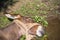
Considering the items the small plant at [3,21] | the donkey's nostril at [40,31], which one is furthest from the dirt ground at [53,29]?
the small plant at [3,21]

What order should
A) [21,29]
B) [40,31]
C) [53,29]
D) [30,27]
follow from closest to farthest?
[21,29] → [30,27] → [40,31] → [53,29]

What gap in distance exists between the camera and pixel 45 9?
6441 millimetres

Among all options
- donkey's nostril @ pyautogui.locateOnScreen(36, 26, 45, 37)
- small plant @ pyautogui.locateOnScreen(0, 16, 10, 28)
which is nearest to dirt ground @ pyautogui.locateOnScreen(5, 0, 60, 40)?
donkey's nostril @ pyautogui.locateOnScreen(36, 26, 45, 37)

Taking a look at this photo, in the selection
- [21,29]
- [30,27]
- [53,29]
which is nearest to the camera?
[21,29]

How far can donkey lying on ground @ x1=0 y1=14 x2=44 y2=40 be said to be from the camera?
5.21 meters

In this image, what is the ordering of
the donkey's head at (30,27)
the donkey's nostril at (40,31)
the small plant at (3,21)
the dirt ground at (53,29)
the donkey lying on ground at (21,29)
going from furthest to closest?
the small plant at (3,21) → the dirt ground at (53,29) → the donkey's nostril at (40,31) → the donkey's head at (30,27) → the donkey lying on ground at (21,29)

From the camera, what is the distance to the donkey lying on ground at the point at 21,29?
5211mm

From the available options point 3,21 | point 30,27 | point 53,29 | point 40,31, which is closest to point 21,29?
point 30,27

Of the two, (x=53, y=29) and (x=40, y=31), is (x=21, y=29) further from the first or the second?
(x=53, y=29)

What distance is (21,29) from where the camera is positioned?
17.6ft

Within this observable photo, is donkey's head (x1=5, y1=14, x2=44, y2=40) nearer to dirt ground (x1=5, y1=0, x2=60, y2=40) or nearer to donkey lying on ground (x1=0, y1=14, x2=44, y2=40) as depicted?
donkey lying on ground (x1=0, y1=14, x2=44, y2=40)

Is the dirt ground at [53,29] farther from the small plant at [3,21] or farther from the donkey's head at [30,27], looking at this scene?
the small plant at [3,21]

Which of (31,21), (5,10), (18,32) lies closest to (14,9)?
(5,10)

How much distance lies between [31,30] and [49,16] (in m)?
0.97
